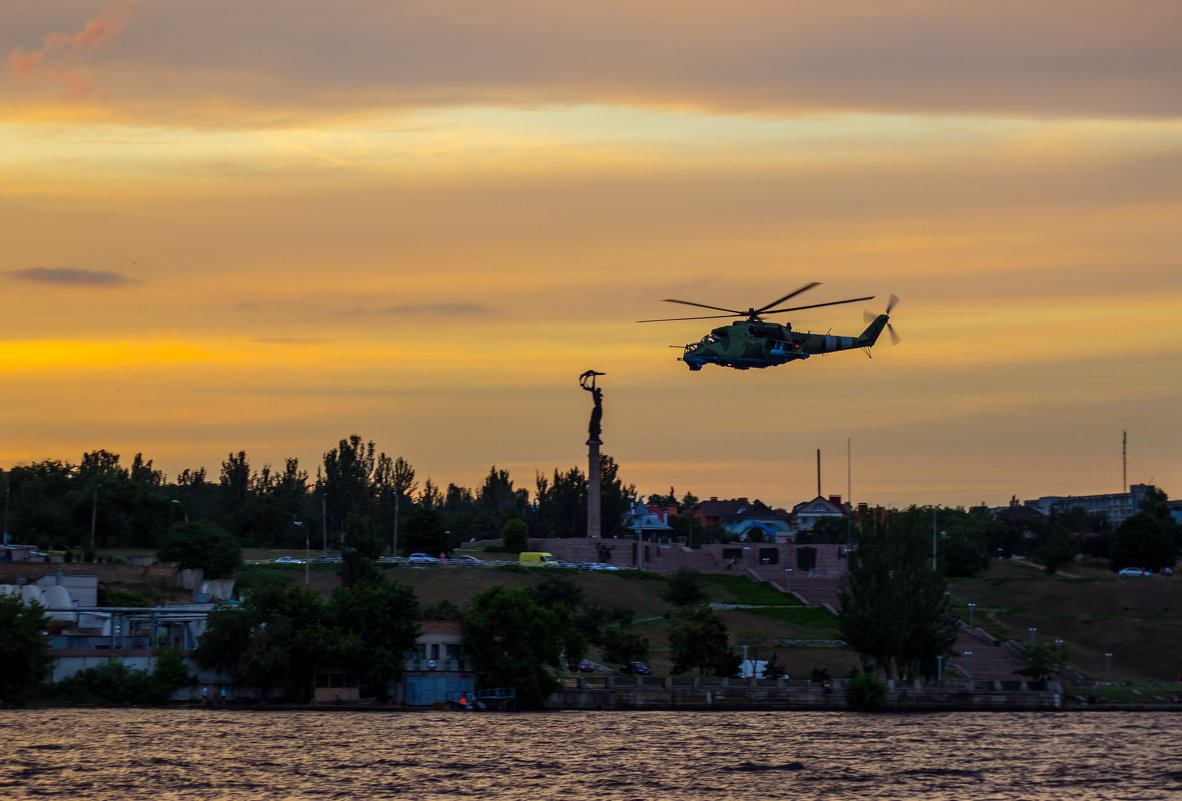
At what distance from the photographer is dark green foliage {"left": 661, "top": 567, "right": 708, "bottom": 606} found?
11150 centimetres

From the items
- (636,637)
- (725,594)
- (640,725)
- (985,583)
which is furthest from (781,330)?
(985,583)

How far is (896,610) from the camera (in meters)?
88.4

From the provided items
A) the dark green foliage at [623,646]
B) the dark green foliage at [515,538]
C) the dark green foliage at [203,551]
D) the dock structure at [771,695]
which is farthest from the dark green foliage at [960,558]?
the dark green foliage at [203,551]

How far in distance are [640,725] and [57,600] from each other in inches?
1440

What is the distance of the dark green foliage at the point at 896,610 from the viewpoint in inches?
3469

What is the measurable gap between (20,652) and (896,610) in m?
49.5

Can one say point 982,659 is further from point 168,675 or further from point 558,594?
point 168,675

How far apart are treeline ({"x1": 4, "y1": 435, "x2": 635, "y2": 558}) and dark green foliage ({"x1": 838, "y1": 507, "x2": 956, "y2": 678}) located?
32744 millimetres

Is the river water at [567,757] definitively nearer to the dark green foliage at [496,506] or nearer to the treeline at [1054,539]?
the treeline at [1054,539]

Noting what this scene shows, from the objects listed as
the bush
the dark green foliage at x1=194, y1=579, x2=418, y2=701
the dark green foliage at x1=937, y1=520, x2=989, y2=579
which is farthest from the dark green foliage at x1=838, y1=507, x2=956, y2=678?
the dark green foliage at x1=937, y1=520, x2=989, y2=579

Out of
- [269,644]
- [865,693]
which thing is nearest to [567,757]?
[269,644]

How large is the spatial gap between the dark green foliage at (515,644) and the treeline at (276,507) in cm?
2142

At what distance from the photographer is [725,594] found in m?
117

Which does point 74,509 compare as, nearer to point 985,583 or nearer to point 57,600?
point 57,600
